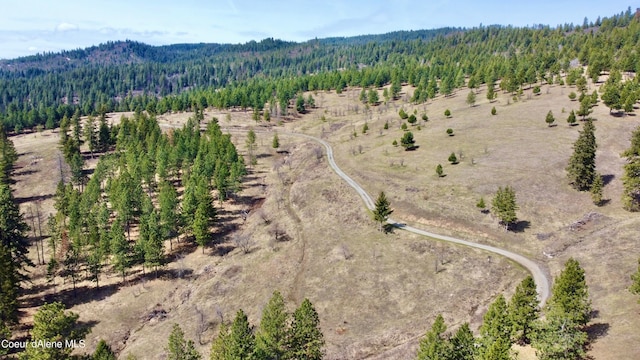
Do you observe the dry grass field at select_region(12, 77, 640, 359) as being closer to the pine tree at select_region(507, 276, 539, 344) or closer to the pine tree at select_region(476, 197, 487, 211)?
the pine tree at select_region(476, 197, 487, 211)

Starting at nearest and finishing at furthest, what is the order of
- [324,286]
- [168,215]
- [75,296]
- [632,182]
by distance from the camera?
[324,286]
[632,182]
[75,296]
[168,215]

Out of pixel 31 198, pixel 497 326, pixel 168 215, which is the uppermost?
pixel 497 326

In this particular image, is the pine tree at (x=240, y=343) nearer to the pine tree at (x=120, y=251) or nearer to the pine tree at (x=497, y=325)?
the pine tree at (x=497, y=325)

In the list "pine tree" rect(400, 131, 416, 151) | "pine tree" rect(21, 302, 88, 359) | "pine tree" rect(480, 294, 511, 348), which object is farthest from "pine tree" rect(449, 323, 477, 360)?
"pine tree" rect(400, 131, 416, 151)

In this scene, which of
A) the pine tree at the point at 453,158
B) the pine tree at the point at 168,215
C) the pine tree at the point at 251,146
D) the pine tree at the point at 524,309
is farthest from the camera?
the pine tree at the point at 251,146

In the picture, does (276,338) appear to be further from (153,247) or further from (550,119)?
(550,119)

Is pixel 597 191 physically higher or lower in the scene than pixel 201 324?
higher

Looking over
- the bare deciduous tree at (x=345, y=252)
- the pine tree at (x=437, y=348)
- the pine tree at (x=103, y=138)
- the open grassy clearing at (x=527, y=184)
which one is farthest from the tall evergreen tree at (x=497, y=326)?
the pine tree at (x=103, y=138)

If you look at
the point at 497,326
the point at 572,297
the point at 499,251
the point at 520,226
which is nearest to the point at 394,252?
the point at 499,251
